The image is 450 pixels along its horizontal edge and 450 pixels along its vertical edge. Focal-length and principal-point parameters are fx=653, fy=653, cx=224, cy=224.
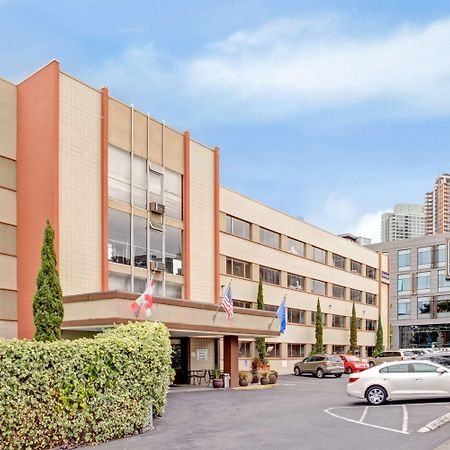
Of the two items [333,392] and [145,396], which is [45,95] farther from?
[333,392]

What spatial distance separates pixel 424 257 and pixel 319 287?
140 feet

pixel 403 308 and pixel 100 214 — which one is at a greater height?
pixel 100 214

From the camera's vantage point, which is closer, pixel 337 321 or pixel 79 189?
pixel 79 189

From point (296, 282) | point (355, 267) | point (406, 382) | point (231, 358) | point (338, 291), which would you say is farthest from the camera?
point (355, 267)

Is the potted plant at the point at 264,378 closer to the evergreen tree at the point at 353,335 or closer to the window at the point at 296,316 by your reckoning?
the window at the point at 296,316

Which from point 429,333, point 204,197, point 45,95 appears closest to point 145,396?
point 45,95

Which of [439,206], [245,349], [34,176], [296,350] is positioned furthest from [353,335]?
[439,206]

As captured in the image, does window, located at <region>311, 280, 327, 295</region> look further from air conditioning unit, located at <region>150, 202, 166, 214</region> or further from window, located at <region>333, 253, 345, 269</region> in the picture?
air conditioning unit, located at <region>150, 202, 166, 214</region>

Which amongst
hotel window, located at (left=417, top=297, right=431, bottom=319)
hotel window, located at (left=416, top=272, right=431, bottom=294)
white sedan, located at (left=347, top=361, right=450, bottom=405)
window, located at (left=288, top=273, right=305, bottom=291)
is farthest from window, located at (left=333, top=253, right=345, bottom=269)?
white sedan, located at (left=347, top=361, right=450, bottom=405)

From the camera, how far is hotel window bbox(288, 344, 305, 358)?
51906 mm

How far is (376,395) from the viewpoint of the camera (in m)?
22.9

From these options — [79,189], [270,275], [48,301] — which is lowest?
A: [48,301]

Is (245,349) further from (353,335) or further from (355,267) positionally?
(355,267)

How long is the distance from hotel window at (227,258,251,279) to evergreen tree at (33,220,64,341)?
20.3m
